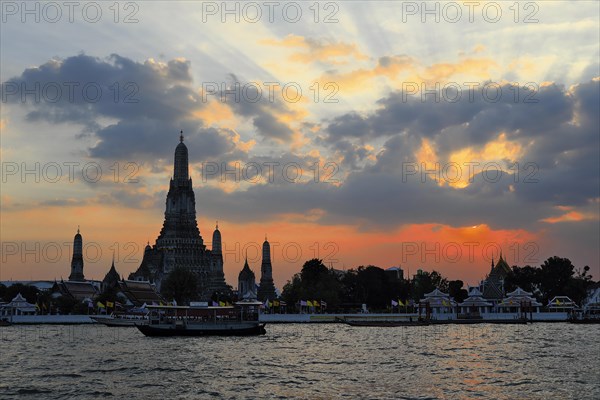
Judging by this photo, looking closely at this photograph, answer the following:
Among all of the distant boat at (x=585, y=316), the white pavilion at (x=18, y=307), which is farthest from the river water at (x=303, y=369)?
the white pavilion at (x=18, y=307)

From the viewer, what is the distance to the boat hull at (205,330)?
8525 cm

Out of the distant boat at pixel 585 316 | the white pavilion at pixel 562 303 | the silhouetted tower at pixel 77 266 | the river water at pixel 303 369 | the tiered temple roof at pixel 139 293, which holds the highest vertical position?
the silhouetted tower at pixel 77 266

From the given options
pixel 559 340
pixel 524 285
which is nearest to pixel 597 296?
pixel 524 285

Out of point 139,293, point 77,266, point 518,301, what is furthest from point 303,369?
point 77,266

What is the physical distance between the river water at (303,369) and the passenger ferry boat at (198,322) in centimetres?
803

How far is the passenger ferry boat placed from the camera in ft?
281

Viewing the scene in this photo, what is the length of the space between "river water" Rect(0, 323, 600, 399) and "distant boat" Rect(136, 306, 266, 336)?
806cm

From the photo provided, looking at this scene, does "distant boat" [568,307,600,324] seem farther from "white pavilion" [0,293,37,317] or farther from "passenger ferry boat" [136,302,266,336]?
"white pavilion" [0,293,37,317]

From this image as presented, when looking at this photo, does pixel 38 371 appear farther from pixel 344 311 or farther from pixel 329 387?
pixel 344 311

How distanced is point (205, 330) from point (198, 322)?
137 cm

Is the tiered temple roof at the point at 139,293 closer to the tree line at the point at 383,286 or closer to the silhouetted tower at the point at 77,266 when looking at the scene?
the tree line at the point at 383,286

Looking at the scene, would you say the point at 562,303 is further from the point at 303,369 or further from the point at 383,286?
the point at 303,369

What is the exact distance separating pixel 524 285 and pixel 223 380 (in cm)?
11947

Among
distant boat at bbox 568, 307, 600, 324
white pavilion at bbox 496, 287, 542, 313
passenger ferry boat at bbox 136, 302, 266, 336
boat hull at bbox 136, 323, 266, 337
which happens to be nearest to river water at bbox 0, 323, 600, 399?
boat hull at bbox 136, 323, 266, 337
